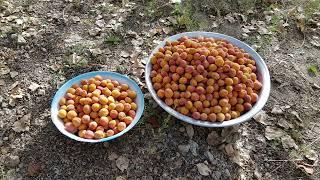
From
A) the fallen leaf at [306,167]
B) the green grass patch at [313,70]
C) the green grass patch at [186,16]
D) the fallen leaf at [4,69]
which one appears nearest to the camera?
the fallen leaf at [306,167]

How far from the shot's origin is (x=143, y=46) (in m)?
3.39

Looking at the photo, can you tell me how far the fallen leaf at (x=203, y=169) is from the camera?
8.30 feet

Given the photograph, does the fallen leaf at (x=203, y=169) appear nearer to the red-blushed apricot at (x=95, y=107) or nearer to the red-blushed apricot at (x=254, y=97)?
the red-blushed apricot at (x=254, y=97)

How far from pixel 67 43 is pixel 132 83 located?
0.92 metres

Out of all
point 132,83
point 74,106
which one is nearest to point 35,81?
point 74,106

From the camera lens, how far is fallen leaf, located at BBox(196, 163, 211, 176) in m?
2.53

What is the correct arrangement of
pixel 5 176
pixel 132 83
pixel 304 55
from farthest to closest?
1. pixel 304 55
2. pixel 132 83
3. pixel 5 176

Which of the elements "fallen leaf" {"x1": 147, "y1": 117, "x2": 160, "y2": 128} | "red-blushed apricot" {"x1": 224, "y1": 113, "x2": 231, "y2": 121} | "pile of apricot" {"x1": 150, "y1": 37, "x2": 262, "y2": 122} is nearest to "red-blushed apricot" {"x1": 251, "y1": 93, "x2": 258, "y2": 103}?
"pile of apricot" {"x1": 150, "y1": 37, "x2": 262, "y2": 122}

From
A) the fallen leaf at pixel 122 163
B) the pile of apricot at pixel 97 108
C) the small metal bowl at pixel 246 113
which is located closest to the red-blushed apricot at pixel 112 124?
the pile of apricot at pixel 97 108

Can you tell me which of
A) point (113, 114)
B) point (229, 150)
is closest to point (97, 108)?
point (113, 114)

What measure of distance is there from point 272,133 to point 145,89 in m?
1.08

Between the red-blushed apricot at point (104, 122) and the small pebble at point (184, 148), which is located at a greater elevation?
the red-blushed apricot at point (104, 122)

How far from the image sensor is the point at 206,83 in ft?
8.65

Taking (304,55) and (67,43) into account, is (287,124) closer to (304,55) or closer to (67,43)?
(304,55)
